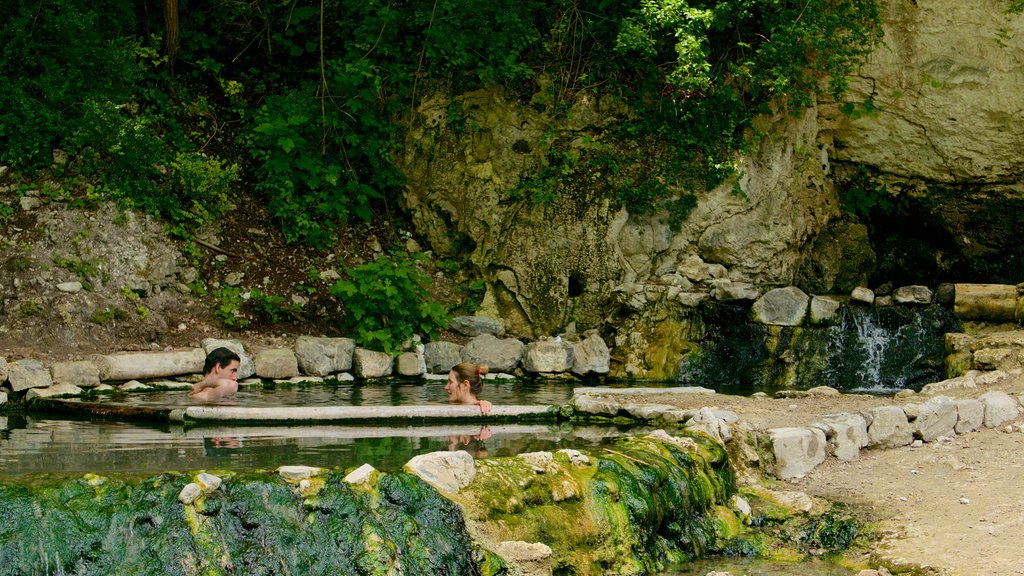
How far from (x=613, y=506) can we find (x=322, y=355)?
20.1 ft

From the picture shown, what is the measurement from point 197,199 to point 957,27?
34.6 ft

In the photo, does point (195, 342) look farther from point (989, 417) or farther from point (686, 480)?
point (989, 417)

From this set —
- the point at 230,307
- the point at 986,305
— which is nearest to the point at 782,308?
the point at 986,305

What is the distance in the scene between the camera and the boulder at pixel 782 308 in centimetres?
1266

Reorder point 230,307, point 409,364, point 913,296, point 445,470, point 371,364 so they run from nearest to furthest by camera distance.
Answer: point 445,470 < point 371,364 < point 409,364 < point 230,307 < point 913,296

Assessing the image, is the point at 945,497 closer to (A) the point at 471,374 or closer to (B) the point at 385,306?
(A) the point at 471,374

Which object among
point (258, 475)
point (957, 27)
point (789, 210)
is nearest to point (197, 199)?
point (789, 210)

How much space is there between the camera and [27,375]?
9484 millimetres

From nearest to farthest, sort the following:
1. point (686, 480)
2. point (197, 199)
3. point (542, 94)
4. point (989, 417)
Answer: point (686, 480), point (989, 417), point (197, 199), point (542, 94)

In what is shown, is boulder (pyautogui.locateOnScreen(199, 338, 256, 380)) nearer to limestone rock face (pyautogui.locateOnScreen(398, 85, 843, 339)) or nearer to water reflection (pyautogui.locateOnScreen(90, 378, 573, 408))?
water reflection (pyautogui.locateOnScreen(90, 378, 573, 408))

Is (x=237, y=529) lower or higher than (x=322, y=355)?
lower

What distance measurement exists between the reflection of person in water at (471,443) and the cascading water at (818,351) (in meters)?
5.43

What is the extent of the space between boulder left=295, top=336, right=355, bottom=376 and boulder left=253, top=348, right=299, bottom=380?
11cm

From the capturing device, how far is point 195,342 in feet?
37.9
